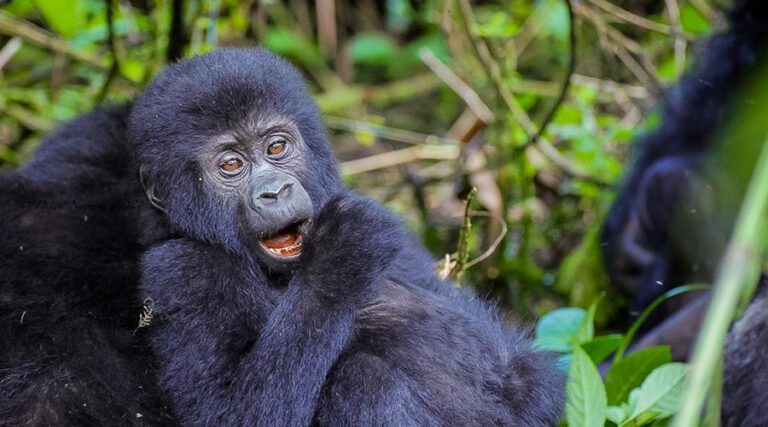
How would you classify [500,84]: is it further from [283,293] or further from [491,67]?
[283,293]

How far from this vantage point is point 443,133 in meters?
7.42

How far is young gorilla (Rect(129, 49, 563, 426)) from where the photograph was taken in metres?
2.32

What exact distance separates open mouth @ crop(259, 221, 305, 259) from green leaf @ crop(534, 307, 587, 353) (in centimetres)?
99

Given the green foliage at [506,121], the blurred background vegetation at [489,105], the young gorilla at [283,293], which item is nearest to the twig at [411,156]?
the blurred background vegetation at [489,105]

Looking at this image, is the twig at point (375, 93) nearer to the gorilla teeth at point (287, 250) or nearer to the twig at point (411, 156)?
the twig at point (411, 156)

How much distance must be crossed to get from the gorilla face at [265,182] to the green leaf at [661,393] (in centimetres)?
109

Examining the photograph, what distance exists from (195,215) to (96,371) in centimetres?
53

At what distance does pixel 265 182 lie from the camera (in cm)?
262

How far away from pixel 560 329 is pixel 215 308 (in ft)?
4.77

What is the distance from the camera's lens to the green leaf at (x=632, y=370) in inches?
116

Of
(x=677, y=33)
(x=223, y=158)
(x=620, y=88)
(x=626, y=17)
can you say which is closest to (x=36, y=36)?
(x=223, y=158)

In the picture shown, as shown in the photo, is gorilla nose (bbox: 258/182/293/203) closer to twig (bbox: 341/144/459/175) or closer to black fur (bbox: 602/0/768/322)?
black fur (bbox: 602/0/768/322)

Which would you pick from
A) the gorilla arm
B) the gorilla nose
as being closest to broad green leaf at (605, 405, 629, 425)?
the gorilla arm

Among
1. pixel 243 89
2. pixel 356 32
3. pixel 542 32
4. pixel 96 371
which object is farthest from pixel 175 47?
pixel 356 32
